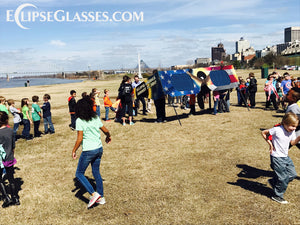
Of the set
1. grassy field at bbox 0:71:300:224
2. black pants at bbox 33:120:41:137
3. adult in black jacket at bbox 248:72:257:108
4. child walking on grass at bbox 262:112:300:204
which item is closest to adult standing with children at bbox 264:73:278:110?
adult in black jacket at bbox 248:72:257:108

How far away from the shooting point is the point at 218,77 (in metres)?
13.5

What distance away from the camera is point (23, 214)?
507cm

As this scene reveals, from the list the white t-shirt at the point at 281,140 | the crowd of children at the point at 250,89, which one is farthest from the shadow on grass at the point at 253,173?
the crowd of children at the point at 250,89

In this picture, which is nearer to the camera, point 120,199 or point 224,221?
point 224,221

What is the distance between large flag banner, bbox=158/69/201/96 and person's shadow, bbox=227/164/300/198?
5800 mm

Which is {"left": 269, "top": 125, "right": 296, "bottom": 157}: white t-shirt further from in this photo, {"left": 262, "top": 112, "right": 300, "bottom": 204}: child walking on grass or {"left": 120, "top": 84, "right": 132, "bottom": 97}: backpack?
{"left": 120, "top": 84, "right": 132, "bottom": 97}: backpack

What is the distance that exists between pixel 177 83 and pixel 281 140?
791cm

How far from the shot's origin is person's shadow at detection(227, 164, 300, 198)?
17.9 feet

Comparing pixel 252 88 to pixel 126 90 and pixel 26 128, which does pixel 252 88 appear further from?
pixel 26 128

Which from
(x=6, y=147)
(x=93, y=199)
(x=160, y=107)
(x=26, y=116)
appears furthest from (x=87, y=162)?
(x=160, y=107)

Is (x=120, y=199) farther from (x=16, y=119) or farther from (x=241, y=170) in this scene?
(x=16, y=119)

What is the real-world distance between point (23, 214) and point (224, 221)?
4.03 meters

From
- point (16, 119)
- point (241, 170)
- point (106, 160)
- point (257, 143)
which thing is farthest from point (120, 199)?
point (16, 119)

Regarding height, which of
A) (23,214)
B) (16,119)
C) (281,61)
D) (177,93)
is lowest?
(23,214)
